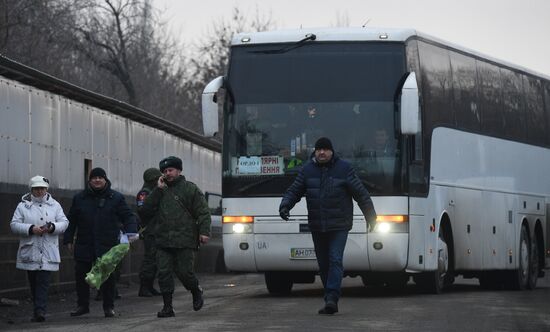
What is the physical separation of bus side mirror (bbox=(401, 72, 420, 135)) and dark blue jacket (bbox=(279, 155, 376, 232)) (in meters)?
2.61

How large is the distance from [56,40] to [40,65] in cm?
126

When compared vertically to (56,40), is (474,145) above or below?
below

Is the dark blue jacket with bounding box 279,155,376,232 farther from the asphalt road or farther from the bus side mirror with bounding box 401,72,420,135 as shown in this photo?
the bus side mirror with bounding box 401,72,420,135

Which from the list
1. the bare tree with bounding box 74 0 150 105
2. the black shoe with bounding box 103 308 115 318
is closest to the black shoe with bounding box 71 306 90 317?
the black shoe with bounding box 103 308 115 318

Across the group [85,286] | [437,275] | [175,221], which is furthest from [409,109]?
[85,286]

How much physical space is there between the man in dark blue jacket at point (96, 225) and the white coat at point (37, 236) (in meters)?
0.21

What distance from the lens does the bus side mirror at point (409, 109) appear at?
1958 centimetres

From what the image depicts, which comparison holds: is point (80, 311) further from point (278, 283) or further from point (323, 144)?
point (278, 283)

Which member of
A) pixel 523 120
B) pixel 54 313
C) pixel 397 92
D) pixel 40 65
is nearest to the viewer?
pixel 54 313

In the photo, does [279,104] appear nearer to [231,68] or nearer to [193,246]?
[231,68]

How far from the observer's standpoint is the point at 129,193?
29.3 m

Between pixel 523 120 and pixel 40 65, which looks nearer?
pixel 523 120

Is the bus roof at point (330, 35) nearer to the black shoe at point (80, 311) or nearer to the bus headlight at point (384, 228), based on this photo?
the bus headlight at point (384, 228)

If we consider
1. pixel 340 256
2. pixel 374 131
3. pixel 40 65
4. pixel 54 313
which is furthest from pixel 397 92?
pixel 40 65
